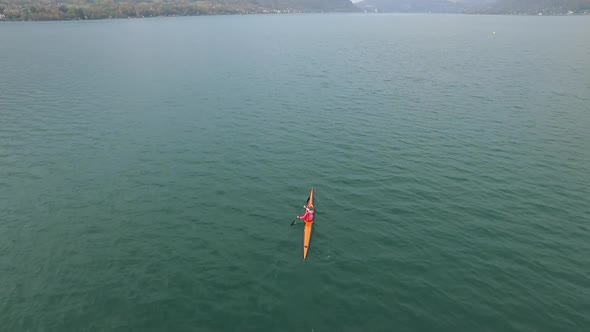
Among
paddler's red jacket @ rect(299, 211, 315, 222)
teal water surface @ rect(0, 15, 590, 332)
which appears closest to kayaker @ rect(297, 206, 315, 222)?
paddler's red jacket @ rect(299, 211, 315, 222)

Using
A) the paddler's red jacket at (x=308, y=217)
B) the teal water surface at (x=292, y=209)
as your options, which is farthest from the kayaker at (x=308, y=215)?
the teal water surface at (x=292, y=209)

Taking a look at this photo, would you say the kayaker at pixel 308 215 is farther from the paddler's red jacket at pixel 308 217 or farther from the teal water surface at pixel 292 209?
the teal water surface at pixel 292 209

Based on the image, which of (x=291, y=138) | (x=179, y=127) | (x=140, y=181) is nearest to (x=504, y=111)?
(x=291, y=138)

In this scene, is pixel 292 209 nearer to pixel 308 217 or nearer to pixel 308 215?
pixel 308 215

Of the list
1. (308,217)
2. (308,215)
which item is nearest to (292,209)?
(308,215)

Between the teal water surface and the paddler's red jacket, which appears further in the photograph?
the paddler's red jacket

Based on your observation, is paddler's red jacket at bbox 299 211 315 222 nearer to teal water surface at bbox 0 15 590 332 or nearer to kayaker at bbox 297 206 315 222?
kayaker at bbox 297 206 315 222

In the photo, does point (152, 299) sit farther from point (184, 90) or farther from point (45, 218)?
point (184, 90)

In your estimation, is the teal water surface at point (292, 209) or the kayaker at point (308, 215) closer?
the teal water surface at point (292, 209)
